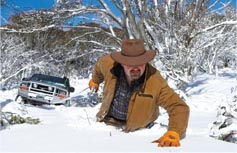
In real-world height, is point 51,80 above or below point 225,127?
below

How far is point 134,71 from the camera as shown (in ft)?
12.8

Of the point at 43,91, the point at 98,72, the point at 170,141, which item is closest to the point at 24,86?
the point at 43,91

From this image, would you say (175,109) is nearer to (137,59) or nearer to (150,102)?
(150,102)

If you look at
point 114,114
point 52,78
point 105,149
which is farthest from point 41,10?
point 105,149

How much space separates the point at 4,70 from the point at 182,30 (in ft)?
52.5

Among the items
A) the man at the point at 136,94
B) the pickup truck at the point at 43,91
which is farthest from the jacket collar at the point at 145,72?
the pickup truck at the point at 43,91

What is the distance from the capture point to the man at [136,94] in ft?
12.5

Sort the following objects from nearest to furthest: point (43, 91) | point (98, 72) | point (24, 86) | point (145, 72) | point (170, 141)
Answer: point (170, 141), point (145, 72), point (98, 72), point (43, 91), point (24, 86)

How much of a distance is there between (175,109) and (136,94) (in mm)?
413

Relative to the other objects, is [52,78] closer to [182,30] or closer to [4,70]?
[182,30]

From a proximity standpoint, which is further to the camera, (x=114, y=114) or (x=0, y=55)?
(x=0, y=55)

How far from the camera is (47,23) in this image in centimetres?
1484

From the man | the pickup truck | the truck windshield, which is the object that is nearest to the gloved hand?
the man

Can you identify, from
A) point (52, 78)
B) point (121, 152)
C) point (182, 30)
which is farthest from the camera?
point (52, 78)
